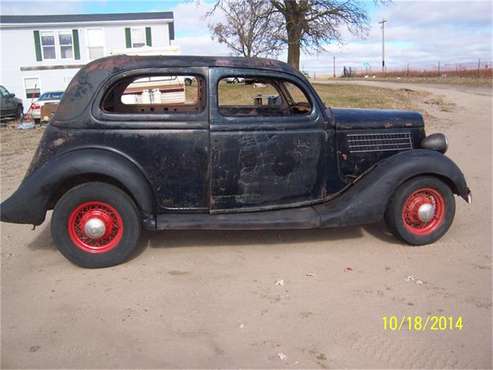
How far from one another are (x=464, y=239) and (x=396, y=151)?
109 centimetres

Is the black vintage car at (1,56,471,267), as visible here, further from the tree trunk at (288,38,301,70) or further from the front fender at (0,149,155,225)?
the tree trunk at (288,38,301,70)

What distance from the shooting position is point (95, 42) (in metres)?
25.5

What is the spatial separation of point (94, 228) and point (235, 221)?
47.5 inches

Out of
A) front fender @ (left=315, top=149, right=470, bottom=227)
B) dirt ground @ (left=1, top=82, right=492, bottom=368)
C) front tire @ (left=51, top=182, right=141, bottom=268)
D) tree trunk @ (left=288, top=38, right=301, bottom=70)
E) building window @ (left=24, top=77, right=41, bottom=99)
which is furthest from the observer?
tree trunk @ (left=288, top=38, right=301, bottom=70)

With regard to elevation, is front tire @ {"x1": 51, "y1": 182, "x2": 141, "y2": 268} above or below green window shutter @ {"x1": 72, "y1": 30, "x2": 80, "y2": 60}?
below

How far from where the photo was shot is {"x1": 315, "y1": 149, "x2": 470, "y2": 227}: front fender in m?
4.29

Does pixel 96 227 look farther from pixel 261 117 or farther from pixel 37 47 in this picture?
pixel 37 47

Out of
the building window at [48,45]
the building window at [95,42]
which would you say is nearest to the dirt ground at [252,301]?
the building window at [95,42]

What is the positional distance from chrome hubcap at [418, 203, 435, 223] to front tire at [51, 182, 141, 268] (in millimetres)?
2566

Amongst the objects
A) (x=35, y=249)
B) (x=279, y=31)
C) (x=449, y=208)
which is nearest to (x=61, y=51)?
(x=279, y=31)

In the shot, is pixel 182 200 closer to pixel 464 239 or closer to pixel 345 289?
pixel 345 289

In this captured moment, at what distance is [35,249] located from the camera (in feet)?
15.3

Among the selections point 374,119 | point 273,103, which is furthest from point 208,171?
point 374,119

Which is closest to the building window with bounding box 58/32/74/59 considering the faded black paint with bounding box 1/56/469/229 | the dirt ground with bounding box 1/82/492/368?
the dirt ground with bounding box 1/82/492/368
